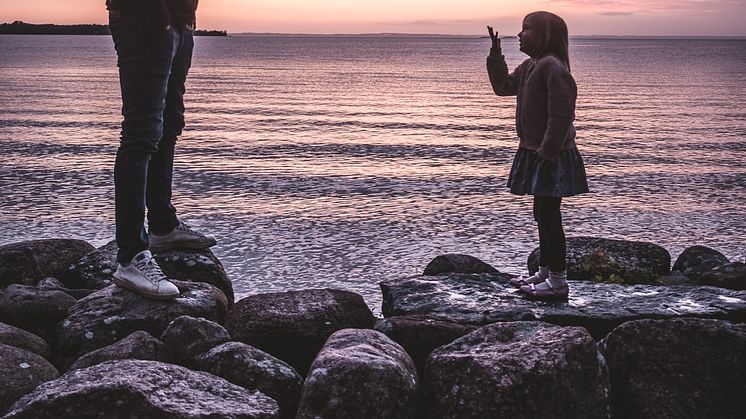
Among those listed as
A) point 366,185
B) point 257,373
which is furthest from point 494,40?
point 366,185

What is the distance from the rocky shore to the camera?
3.24m

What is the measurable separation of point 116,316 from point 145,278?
256mm

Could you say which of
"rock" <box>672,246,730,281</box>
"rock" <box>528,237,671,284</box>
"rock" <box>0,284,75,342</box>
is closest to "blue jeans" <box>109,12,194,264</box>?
"rock" <box>0,284,75,342</box>

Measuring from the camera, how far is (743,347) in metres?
3.61

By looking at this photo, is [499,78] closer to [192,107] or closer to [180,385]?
[180,385]

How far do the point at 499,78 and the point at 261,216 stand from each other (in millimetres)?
4183

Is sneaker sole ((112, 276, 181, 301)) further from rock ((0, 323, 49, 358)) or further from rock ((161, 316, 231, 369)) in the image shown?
rock ((0, 323, 49, 358))

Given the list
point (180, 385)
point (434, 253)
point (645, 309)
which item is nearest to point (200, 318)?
point (180, 385)

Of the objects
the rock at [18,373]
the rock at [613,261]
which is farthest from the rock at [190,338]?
the rock at [613,261]

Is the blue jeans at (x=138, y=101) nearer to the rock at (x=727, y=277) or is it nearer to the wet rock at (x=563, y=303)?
the wet rock at (x=563, y=303)

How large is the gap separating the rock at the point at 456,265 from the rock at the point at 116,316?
173cm

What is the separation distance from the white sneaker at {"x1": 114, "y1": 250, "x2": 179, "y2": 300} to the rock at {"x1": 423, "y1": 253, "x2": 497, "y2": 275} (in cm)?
201

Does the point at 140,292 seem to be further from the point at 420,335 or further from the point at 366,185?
the point at 366,185

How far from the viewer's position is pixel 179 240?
16.9ft
